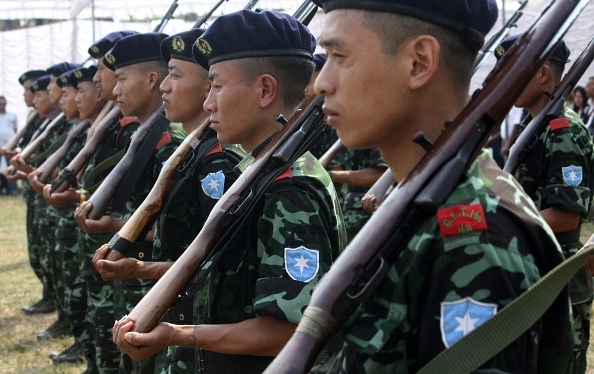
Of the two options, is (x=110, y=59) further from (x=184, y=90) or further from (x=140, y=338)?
(x=140, y=338)

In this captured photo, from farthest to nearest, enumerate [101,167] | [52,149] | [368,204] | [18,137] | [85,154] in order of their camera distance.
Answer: [18,137] < [52,149] < [85,154] < [101,167] < [368,204]

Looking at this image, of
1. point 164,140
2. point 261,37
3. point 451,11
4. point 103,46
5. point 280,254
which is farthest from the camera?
point 103,46

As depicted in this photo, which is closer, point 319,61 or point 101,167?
point 101,167

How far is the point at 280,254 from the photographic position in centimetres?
263

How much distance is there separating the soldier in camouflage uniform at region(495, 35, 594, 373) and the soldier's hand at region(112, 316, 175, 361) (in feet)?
7.50

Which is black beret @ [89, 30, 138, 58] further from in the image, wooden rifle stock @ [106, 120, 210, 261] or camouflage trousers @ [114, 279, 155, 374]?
wooden rifle stock @ [106, 120, 210, 261]

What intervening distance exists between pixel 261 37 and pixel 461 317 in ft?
6.08

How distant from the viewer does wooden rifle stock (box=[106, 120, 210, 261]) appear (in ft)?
11.6

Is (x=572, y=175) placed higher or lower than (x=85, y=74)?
higher

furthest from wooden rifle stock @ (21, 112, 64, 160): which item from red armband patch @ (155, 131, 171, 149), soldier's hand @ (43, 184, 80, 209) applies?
red armband patch @ (155, 131, 171, 149)

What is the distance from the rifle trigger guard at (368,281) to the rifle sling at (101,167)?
3.86 m

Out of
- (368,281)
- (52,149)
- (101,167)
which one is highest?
(368,281)

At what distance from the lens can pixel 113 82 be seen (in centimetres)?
595

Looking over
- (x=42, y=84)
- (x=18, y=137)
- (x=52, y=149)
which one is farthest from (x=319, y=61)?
(x=18, y=137)
